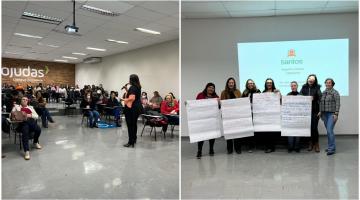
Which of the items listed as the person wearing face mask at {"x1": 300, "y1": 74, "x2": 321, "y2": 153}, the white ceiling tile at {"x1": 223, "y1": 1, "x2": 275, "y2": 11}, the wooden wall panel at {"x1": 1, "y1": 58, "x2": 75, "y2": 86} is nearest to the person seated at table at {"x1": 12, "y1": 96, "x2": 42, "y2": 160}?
the wooden wall panel at {"x1": 1, "y1": 58, "x2": 75, "y2": 86}

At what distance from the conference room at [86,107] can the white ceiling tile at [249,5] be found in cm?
97

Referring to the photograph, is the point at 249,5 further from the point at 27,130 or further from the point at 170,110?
the point at 27,130

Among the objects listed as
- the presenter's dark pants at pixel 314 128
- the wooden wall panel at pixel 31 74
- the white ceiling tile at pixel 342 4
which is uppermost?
the white ceiling tile at pixel 342 4

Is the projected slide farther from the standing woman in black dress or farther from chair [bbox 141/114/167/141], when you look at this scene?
the standing woman in black dress

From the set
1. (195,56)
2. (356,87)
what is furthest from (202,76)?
(356,87)

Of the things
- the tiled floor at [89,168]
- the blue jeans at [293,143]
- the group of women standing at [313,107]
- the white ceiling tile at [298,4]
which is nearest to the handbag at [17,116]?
the tiled floor at [89,168]

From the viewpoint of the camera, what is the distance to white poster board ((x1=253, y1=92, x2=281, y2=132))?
4.48m

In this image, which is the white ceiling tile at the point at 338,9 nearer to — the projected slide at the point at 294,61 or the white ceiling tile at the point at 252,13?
the projected slide at the point at 294,61

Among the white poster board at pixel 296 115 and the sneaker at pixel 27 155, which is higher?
the white poster board at pixel 296 115

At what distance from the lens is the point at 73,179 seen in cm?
305

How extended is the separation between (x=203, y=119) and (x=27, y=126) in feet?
7.89

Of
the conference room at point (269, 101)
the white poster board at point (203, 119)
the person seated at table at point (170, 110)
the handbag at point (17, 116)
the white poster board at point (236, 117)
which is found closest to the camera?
the conference room at point (269, 101)

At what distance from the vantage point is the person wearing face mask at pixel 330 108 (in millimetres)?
4320

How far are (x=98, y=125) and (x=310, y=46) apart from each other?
14.4 feet
